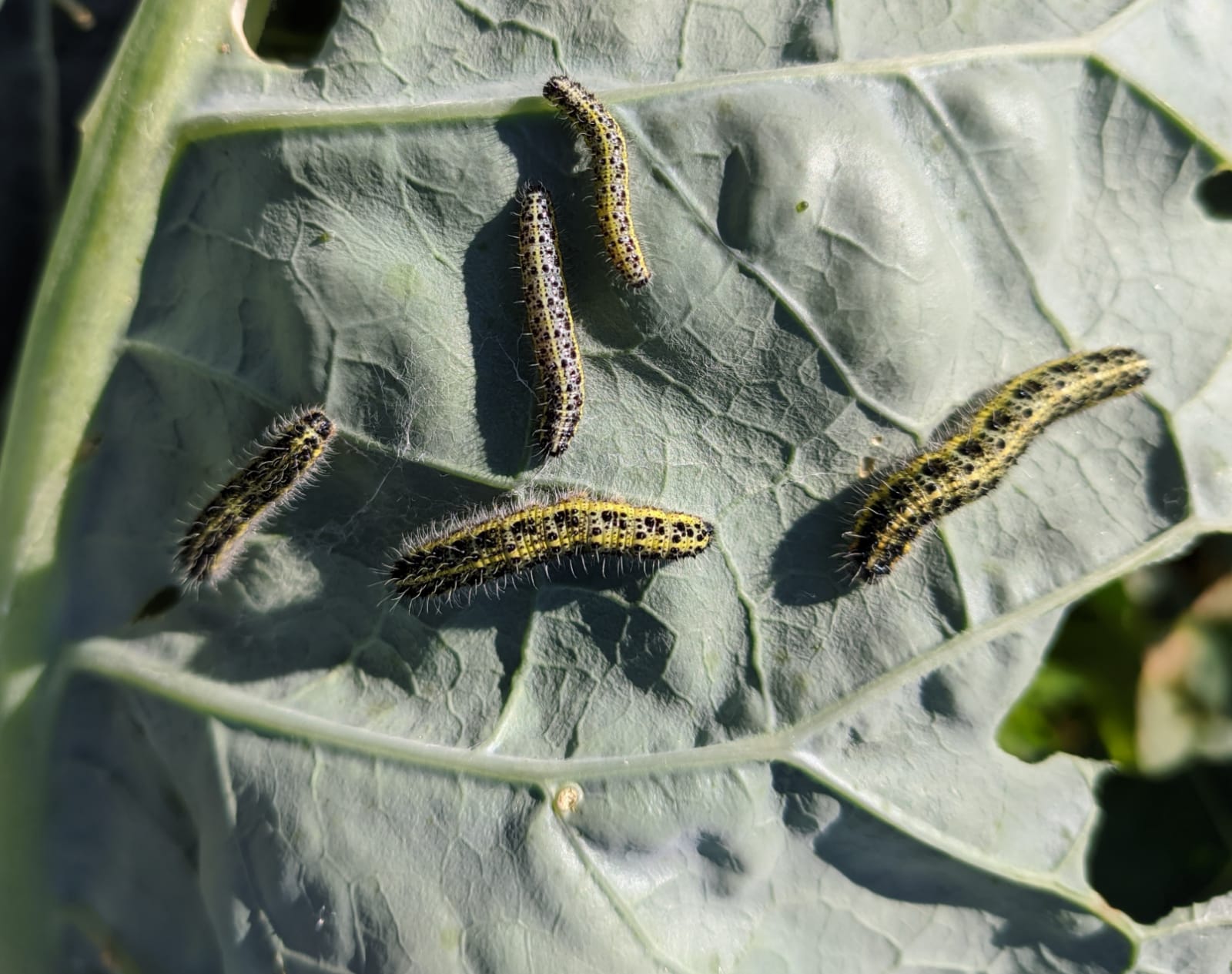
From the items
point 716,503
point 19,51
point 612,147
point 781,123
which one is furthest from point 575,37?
point 19,51

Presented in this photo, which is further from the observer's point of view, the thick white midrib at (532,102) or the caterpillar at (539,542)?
the caterpillar at (539,542)

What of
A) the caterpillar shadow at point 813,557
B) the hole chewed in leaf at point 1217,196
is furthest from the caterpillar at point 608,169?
the hole chewed in leaf at point 1217,196

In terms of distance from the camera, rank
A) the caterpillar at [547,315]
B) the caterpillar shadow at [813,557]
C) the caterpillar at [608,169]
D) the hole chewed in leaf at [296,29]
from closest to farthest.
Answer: the caterpillar at [608,169]
the caterpillar at [547,315]
the caterpillar shadow at [813,557]
the hole chewed in leaf at [296,29]

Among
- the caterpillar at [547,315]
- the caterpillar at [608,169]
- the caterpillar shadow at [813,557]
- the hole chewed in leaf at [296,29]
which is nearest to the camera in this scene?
the caterpillar at [608,169]

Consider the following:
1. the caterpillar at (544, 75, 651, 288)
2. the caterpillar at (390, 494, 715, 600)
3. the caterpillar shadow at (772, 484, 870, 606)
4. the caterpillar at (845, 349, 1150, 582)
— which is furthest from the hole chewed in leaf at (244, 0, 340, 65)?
the caterpillar at (845, 349, 1150, 582)

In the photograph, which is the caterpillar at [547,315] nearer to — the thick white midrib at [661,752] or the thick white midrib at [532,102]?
the thick white midrib at [532,102]
